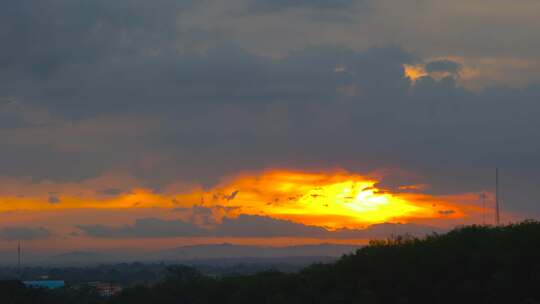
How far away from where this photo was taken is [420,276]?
34875 millimetres

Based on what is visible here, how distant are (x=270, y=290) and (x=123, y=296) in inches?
422

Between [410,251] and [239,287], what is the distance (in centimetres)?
941

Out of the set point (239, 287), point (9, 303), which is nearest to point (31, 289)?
point (9, 303)

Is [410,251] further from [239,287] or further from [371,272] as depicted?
[239,287]

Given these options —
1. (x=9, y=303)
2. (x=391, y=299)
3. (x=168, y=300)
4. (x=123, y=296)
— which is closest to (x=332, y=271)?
(x=391, y=299)

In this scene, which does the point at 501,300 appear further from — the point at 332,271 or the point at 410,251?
the point at 332,271

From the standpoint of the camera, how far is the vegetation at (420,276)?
106ft

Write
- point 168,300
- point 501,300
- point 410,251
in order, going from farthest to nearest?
point 168,300 → point 410,251 → point 501,300

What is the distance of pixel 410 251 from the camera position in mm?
37031

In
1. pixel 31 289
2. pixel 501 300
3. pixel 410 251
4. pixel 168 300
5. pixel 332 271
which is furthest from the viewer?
pixel 31 289

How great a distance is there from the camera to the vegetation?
32.2 m

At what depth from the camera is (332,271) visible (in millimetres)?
40125

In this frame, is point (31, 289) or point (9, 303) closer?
point (9, 303)

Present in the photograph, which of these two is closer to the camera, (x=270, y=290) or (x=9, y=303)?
(x=270, y=290)
